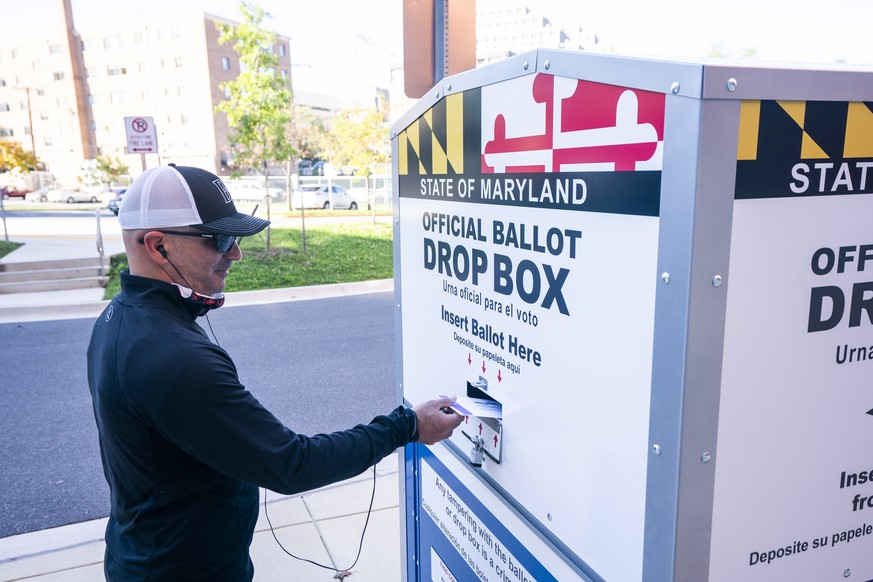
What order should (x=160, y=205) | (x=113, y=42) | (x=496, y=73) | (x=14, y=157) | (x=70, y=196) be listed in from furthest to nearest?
1. (x=113, y=42)
2. (x=70, y=196)
3. (x=14, y=157)
4. (x=160, y=205)
5. (x=496, y=73)

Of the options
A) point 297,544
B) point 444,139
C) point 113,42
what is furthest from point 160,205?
point 113,42

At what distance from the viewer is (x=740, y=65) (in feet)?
3.84

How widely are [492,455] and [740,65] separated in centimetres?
130

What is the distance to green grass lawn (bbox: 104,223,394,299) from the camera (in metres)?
12.5

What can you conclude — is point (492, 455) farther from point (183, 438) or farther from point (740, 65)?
point (740, 65)

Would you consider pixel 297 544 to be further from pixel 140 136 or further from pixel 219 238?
pixel 140 136

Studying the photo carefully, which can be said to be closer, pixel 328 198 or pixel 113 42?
pixel 328 198

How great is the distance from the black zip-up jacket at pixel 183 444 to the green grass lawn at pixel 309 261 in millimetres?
10087

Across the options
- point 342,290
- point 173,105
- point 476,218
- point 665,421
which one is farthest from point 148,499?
point 173,105

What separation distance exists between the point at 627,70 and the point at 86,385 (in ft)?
23.5

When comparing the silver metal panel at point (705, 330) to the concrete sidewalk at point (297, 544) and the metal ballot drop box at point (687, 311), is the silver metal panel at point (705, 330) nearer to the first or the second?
the metal ballot drop box at point (687, 311)

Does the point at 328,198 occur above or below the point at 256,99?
below

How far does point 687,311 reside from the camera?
117 cm

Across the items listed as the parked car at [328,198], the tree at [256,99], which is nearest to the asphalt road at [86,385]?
the tree at [256,99]
